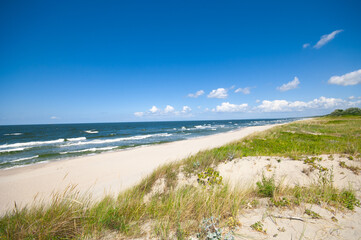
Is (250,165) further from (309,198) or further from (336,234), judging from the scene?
(336,234)

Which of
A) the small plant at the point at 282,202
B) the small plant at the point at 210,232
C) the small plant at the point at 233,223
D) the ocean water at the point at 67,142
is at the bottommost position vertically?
the ocean water at the point at 67,142

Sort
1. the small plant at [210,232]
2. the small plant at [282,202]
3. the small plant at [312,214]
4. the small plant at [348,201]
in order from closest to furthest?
the small plant at [210,232], the small plant at [312,214], the small plant at [348,201], the small plant at [282,202]

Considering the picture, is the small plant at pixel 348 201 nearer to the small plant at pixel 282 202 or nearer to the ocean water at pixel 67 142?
the small plant at pixel 282 202

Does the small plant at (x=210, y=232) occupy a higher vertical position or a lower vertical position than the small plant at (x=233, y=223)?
higher

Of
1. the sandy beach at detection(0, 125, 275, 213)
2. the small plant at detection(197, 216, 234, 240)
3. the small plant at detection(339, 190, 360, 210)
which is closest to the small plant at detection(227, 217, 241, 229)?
the small plant at detection(197, 216, 234, 240)

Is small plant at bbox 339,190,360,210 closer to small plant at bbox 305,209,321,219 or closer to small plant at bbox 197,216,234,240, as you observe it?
small plant at bbox 305,209,321,219

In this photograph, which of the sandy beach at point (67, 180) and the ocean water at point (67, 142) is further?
the ocean water at point (67, 142)

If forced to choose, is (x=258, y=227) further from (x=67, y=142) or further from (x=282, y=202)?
(x=67, y=142)

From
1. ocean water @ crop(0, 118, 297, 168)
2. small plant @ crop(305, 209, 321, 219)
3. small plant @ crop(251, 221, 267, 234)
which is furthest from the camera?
ocean water @ crop(0, 118, 297, 168)

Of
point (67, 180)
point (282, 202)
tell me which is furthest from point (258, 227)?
point (67, 180)

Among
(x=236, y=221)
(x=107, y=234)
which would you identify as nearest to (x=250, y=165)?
(x=236, y=221)

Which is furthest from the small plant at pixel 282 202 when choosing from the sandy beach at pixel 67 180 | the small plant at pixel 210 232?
the sandy beach at pixel 67 180

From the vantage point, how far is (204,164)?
23.8ft

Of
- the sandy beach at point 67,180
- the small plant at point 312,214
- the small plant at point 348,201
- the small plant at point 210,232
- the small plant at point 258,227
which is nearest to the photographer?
the small plant at point 210,232
